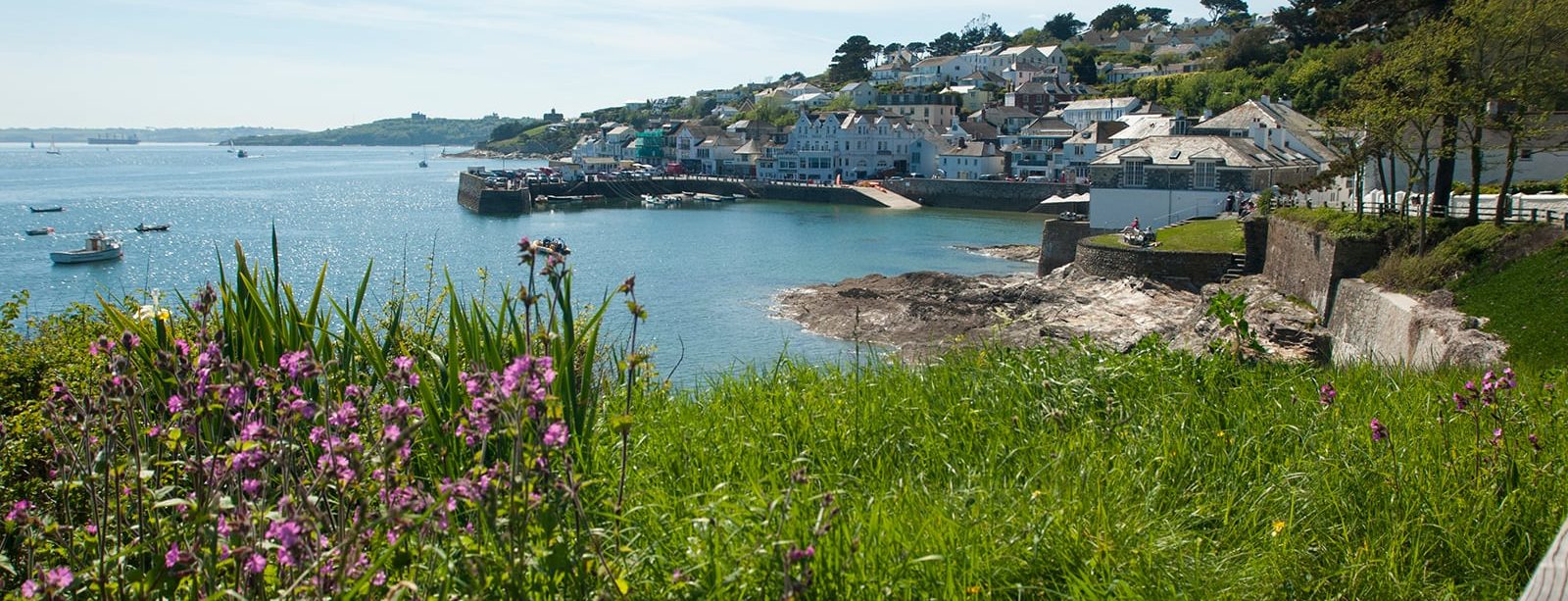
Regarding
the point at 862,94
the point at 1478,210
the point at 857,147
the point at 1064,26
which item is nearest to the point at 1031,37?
the point at 1064,26

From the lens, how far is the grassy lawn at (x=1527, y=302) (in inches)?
447

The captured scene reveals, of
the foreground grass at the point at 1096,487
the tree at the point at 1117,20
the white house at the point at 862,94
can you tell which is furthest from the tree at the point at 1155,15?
the foreground grass at the point at 1096,487

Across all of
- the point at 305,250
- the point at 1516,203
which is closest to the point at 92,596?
the point at 1516,203

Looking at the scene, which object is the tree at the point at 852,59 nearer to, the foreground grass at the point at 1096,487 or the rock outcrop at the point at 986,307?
the rock outcrop at the point at 986,307

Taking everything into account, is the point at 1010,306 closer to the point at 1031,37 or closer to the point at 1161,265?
the point at 1161,265

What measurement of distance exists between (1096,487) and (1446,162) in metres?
18.5

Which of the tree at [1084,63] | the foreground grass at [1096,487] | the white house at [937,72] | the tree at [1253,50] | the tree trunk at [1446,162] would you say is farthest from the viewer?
the white house at [937,72]

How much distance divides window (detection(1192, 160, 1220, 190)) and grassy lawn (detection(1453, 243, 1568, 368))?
23033 mm

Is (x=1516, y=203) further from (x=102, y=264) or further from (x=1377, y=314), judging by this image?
(x=102, y=264)

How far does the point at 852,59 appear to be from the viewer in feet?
461

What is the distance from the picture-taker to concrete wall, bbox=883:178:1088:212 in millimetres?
60969

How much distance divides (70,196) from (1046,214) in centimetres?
6600

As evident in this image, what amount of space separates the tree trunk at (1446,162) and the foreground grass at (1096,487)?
14486 mm

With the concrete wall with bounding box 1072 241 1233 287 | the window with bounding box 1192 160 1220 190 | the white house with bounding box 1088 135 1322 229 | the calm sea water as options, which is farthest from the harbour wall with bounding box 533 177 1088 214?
the concrete wall with bounding box 1072 241 1233 287
